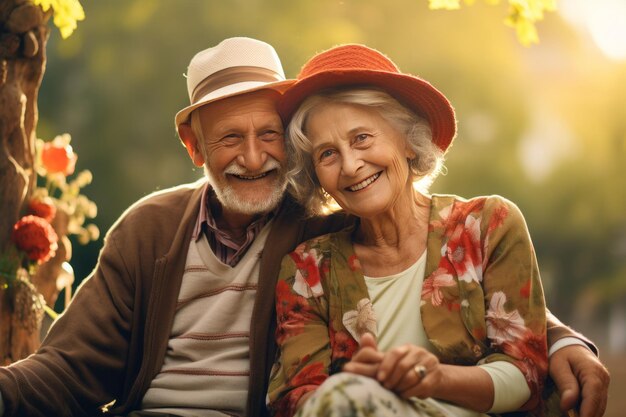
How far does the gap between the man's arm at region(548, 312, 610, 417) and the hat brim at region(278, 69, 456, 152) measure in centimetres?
83

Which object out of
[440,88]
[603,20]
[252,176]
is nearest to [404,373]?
[252,176]

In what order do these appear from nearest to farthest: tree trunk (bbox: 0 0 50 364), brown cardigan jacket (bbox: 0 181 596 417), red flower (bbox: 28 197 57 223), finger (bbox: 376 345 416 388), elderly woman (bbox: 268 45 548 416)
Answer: finger (bbox: 376 345 416 388)
elderly woman (bbox: 268 45 548 416)
brown cardigan jacket (bbox: 0 181 596 417)
tree trunk (bbox: 0 0 50 364)
red flower (bbox: 28 197 57 223)

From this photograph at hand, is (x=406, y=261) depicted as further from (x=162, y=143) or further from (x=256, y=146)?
(x=162, y=143)

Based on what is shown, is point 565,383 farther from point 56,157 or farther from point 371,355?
point 56,157

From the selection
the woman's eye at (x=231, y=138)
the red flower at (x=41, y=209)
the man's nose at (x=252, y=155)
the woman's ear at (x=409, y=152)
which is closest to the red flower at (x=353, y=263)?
the woman's ear at (x=409, y=152)

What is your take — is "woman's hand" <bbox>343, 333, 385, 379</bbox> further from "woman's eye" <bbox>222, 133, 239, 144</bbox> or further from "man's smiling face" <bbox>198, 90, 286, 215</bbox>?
"woman's eye" <bbox>222, 133, 239, 144</bbox>

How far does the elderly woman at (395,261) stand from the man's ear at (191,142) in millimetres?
461

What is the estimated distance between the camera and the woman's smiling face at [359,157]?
2.92m

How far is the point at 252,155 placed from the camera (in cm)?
322

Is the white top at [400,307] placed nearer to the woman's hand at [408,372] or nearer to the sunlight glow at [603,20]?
the woman's hand at [408,372]

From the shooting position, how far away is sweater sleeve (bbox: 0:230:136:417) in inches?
121

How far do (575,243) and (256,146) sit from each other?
48.6ft

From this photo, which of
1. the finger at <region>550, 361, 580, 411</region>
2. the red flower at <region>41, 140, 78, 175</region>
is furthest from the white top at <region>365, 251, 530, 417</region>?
the red flower at <region>41, 140, 78, 175</region>

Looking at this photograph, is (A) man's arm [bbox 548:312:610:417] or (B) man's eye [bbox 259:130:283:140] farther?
(B) man's eye [bbox 259:130:283:140]
